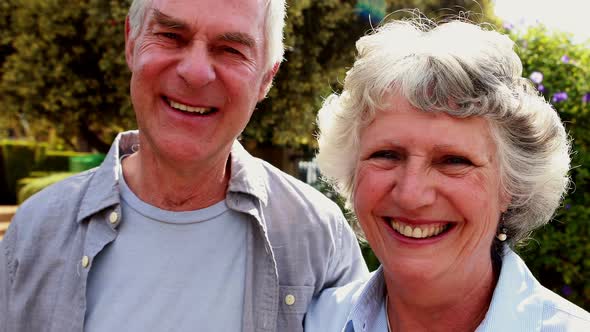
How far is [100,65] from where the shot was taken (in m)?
8.44

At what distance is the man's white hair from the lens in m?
2.37

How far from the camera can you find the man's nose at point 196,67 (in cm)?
218

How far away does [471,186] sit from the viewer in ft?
6.15

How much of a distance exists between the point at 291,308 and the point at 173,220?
0.58 meters

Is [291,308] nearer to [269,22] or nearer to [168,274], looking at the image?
[168,274]

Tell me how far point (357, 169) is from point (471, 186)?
0.40 meters

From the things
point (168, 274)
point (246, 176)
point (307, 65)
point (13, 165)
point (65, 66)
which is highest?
point (246, 176)

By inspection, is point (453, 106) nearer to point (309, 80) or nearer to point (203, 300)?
point (203, 300)

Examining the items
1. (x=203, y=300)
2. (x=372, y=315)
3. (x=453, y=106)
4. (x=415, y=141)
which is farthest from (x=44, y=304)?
(x=453, y=106)

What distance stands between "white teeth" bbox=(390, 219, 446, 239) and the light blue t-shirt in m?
0.68

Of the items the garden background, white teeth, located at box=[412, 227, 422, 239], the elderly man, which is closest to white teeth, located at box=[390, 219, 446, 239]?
white teeth, located at box=[412, 227, 422, 239]

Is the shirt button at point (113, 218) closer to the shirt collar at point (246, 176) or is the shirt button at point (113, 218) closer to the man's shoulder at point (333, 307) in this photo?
the shirt collar at point (246, 176)

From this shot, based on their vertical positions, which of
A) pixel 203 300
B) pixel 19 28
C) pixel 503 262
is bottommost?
pixel 19 28

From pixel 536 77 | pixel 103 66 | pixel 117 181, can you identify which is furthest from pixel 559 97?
pixel 103 66
